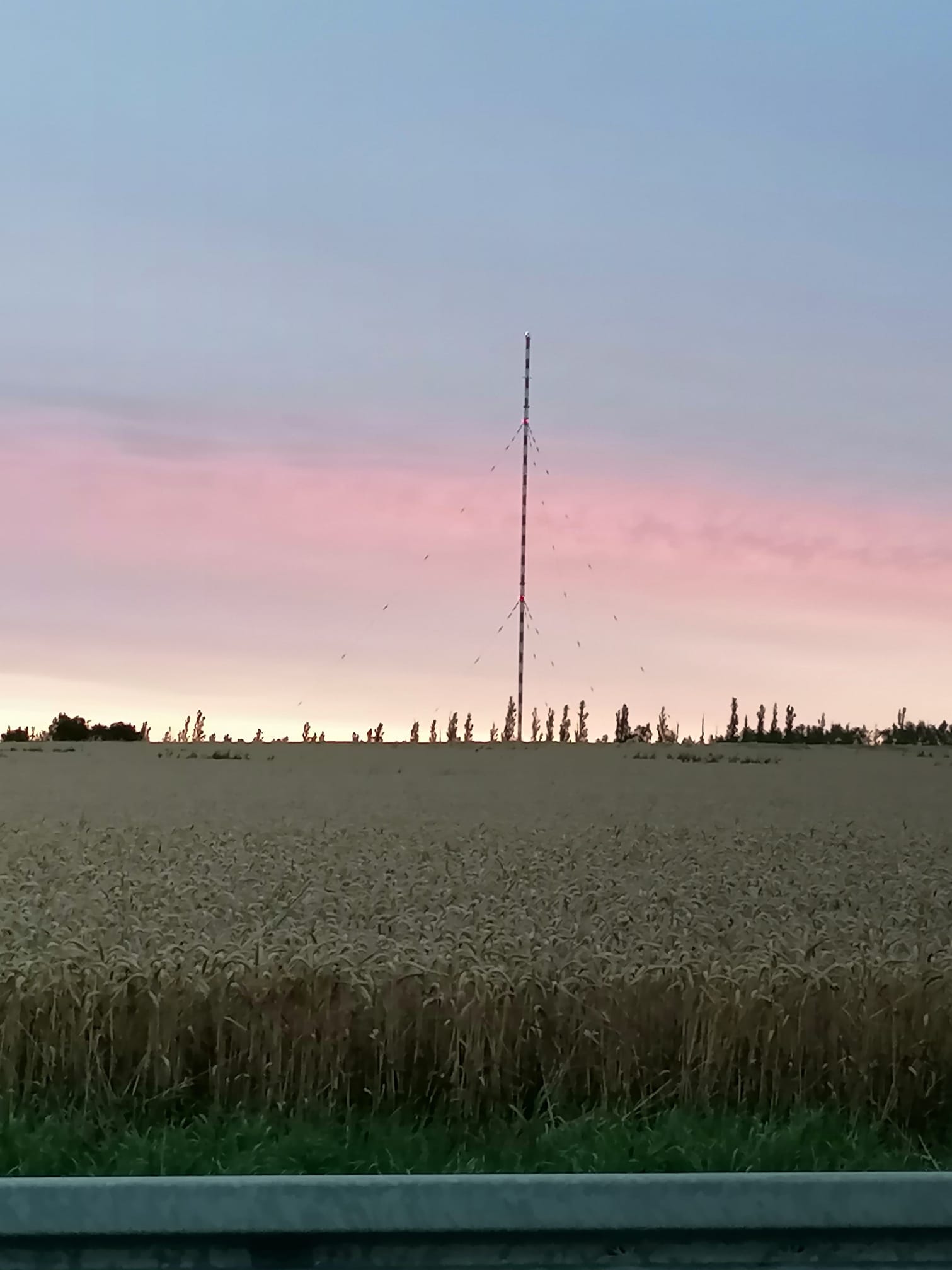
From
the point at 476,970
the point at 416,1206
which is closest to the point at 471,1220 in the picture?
the point at 416,1206

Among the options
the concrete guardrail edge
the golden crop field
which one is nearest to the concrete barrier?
the concrete guardrail edge

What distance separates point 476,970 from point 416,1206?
256 centimetres

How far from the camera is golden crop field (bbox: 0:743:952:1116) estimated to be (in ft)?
23.1

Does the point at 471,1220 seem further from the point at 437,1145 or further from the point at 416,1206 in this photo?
the point at 437,1145

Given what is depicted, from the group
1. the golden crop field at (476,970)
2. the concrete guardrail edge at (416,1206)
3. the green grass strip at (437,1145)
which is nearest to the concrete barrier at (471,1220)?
the concrete guardrail edge at (416,1206)

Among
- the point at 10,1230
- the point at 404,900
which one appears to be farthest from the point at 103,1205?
the point at 404,900

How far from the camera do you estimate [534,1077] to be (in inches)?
283

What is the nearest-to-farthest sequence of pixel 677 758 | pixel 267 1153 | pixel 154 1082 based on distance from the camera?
pixel 267 1153, pixel 154 1082, pixel 677 758

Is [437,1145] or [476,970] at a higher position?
[476,970]

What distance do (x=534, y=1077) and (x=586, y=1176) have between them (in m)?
2.52

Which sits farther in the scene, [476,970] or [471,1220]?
[476,970]

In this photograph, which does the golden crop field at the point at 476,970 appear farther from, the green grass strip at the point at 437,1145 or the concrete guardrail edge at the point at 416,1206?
the concrete guardrail edge at the point at 416,1206

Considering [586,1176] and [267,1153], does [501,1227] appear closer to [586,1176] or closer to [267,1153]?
[586,1176]

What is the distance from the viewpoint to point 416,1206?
4602 mm
